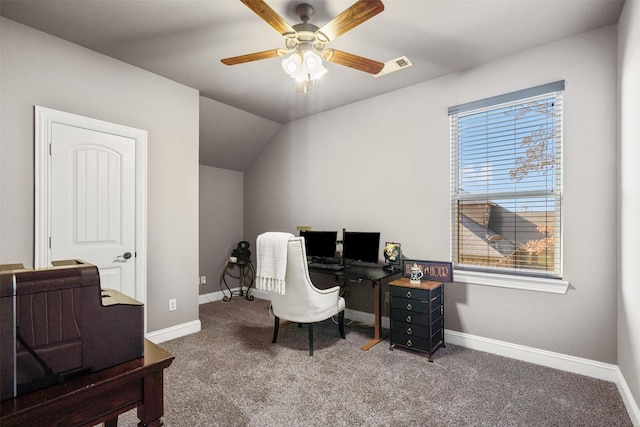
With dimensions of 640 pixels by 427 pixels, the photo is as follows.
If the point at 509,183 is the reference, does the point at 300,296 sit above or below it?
below

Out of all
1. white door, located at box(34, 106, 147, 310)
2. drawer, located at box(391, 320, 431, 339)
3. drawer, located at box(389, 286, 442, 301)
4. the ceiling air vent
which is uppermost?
the ceiling air vent

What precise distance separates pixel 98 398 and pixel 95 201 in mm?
2401

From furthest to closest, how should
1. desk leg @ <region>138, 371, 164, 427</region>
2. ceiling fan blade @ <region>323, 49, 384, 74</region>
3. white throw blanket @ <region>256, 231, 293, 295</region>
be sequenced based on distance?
1. white throw blanket @ <region>256, 231, 293, 295</region>
2. ceiling fan blade @ <region>323, 49, 384, 74</region>
3. desk leg @ <region>138, 371, 164, 427</region>

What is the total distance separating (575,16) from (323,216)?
3.04 m

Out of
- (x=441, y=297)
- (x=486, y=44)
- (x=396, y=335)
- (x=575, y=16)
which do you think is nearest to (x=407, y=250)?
(x=441, y=297)

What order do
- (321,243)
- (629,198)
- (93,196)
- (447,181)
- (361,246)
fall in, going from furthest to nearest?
(321,243)
(361,246)
(447,181)
(93,196)
(629,198)

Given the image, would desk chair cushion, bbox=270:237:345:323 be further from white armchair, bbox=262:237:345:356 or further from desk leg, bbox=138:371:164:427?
desk leg, bbox=138:371:164:427

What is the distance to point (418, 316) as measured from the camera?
289cm

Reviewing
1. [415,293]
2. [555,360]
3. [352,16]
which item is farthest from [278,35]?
[555,360]

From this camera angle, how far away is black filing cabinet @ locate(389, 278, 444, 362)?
283 cm

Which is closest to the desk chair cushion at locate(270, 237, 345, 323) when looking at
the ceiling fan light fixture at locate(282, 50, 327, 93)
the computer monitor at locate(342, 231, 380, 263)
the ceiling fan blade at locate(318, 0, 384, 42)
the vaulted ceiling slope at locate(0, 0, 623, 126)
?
the computer monitor at locate(342, 231, 380, 263)

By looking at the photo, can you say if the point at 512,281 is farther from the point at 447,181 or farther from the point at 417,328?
the point at 447,181

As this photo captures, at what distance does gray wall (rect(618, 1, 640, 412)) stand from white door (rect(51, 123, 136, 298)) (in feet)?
12.5

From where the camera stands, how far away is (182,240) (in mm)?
3494
